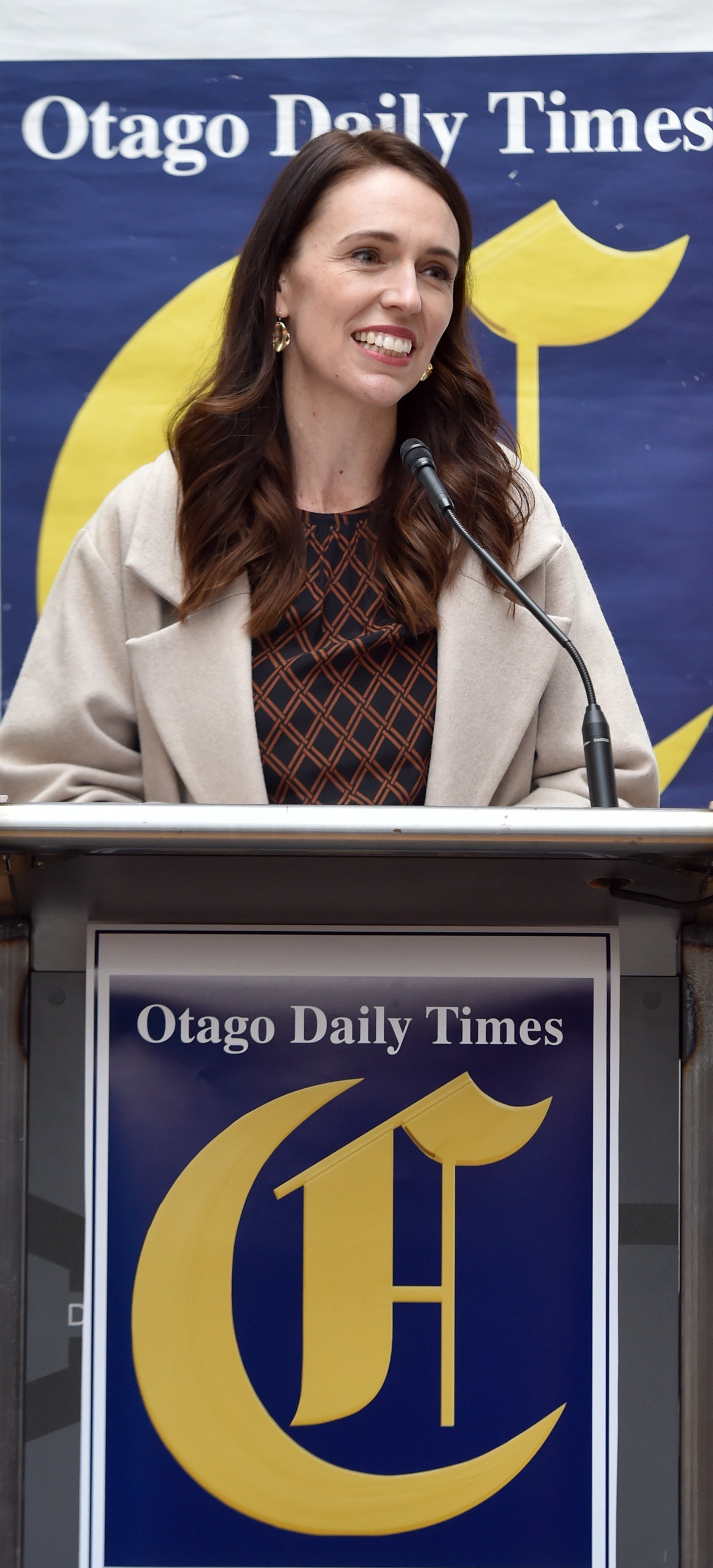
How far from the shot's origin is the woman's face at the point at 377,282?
4.58 ft

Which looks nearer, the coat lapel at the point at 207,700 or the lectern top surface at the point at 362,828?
the lectern top surface at the point at 362,828

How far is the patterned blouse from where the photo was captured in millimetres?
1328

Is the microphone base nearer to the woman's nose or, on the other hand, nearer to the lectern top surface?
the lectern top surface

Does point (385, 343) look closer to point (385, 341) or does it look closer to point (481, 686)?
point (385, 341)

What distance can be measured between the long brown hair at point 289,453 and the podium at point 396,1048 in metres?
0.55

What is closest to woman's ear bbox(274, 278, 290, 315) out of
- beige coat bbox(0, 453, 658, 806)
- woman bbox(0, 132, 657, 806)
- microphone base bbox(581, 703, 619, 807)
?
woman bbox(0, 132, 657, 806)

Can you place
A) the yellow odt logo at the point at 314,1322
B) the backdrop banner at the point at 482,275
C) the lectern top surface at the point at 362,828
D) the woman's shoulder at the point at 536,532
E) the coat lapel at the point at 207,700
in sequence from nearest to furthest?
the lectern top surface at the point at 362,828, the yellow odt logo at the point at 314,1322, the coat lapel at the point at 207,700, the woman's shoulder at the point at 536,532, the backdrop banner at the point at 482,275

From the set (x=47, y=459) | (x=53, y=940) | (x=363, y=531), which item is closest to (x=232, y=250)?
(x=47, y=459)

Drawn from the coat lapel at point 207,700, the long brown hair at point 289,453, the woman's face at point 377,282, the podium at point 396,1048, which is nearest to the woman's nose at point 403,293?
the woman's face at point 377,282

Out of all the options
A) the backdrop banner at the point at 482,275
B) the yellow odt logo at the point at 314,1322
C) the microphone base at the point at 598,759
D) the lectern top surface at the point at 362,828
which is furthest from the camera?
the backdrop banner at the point at 482,275

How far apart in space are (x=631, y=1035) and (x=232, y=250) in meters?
1.45

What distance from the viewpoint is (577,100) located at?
192 cm

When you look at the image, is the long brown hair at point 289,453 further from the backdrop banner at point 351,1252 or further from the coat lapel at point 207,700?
the backdrop banner at point 351,1252

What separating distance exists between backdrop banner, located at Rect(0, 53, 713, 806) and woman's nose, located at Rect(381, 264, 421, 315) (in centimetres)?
59
